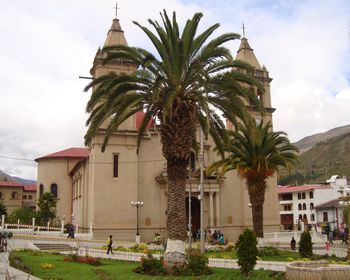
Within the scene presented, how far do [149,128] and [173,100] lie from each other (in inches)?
960

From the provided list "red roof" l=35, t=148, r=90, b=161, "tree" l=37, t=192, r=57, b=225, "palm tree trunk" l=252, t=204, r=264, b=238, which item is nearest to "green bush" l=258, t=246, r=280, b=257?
"palm tree trunk" l=252, t=204, r=264, b=238

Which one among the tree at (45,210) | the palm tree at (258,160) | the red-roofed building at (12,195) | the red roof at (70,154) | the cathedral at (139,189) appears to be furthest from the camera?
the red-roofed building at (12,195)

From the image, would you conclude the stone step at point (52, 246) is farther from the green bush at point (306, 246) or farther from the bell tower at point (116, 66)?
the green bush at point (306, 246)

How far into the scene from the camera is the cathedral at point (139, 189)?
129ft

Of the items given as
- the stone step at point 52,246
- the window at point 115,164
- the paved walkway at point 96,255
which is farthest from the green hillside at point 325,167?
the stone step at point 52,246

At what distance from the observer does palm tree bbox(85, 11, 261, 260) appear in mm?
19156

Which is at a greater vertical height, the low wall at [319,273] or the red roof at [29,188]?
the red roof at [29,188]

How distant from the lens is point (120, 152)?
1604 inches

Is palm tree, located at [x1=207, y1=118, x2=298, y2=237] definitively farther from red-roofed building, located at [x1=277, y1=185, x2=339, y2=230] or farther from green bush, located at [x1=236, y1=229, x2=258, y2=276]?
red-roofed building, located at [x1=277, y1=185, x2=339, y2=230]

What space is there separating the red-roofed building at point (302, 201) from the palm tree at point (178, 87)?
69.3 m

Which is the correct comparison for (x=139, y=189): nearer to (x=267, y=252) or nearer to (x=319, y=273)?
(x=267, y=252)

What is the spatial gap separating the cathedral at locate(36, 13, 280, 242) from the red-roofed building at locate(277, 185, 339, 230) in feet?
142

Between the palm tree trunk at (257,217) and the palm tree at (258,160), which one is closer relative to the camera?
the palm tree at (258,160)

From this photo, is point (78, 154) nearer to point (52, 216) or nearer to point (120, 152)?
point (52, 216)
